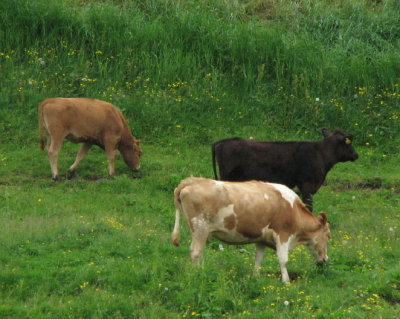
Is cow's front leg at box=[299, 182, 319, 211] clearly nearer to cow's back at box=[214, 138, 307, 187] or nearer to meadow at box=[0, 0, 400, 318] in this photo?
cow's back at box=[214, 138, 307, 187]

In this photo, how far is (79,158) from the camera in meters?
17.7

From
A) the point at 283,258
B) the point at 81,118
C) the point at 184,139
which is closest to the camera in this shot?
the point at 283,258

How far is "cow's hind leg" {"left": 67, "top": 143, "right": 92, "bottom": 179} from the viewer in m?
17.4

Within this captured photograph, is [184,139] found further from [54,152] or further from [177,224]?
[177,224]

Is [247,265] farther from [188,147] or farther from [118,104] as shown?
[118,104]

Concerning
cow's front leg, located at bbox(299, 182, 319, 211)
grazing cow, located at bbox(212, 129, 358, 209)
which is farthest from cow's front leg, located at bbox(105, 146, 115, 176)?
cow's front leg, located at bbox(299, 182, 319, 211)

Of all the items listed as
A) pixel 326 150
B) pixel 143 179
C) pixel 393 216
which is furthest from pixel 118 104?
pixel 393 216

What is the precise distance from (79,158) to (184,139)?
294 centimetres

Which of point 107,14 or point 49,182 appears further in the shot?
point 107,14

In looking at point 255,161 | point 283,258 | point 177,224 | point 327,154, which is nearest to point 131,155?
point 255,161

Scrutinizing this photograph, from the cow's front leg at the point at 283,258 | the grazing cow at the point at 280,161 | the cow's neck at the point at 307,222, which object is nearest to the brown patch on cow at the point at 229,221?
the cow's front leg at the point at 283,258

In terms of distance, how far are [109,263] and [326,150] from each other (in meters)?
6.67

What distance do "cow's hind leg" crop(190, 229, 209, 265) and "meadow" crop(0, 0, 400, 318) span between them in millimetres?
231

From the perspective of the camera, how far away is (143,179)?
17078mm
